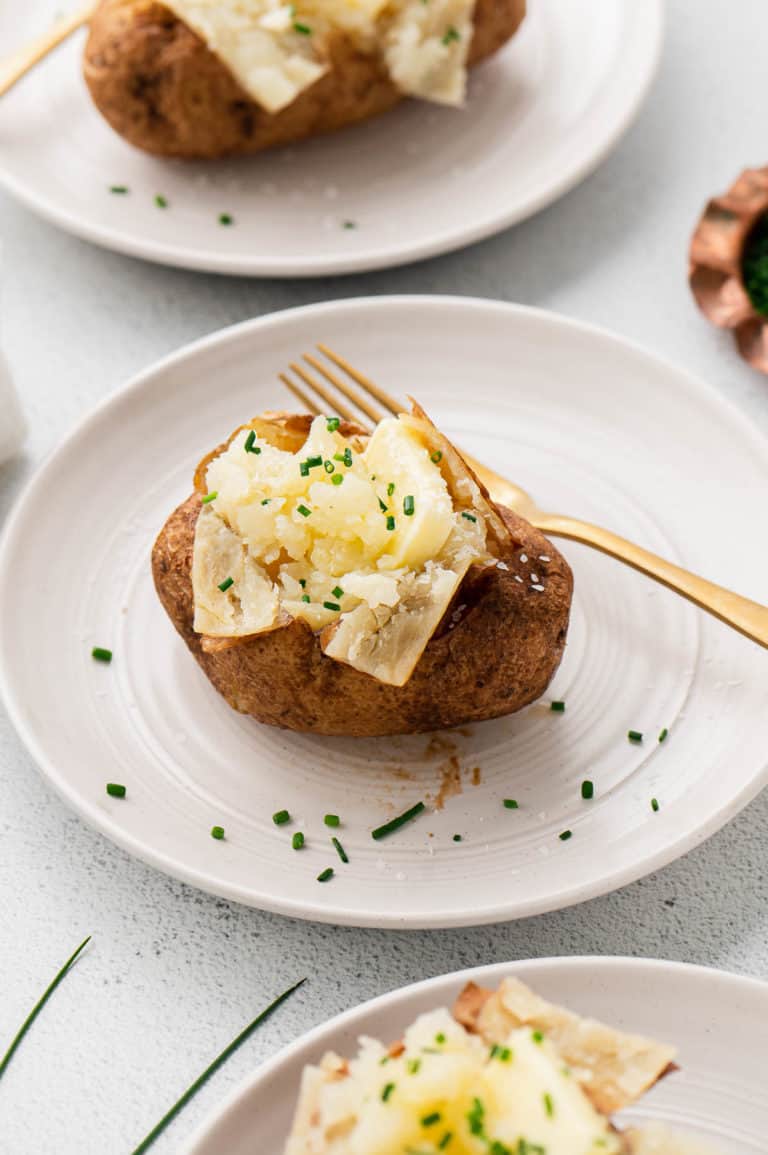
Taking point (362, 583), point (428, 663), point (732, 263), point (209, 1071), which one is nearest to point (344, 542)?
point (362, 583)

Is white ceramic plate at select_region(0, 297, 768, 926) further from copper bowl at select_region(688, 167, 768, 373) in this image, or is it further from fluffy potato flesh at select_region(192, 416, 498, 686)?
copper bowl at select_region(688, 167, 768, 373)

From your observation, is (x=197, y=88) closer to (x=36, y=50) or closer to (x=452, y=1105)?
(x=36, y=50)

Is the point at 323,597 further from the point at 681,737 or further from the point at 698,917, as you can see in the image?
the point at 698,917

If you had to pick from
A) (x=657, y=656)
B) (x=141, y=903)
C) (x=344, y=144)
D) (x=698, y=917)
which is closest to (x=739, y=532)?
(x=657, y=656)

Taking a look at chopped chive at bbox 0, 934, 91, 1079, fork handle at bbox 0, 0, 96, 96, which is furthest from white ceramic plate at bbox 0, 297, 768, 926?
fork handle at bbox 0, 0, 96, 96

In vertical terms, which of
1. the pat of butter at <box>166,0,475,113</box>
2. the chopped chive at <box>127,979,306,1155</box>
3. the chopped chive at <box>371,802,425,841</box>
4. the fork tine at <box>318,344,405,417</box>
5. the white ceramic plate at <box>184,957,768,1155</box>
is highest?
the pat of butter at <box>166,0,475,113</box>

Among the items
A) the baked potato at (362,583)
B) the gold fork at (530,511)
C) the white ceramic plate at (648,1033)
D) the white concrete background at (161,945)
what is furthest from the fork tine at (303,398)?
the white ceramic plate at (648,1033)
